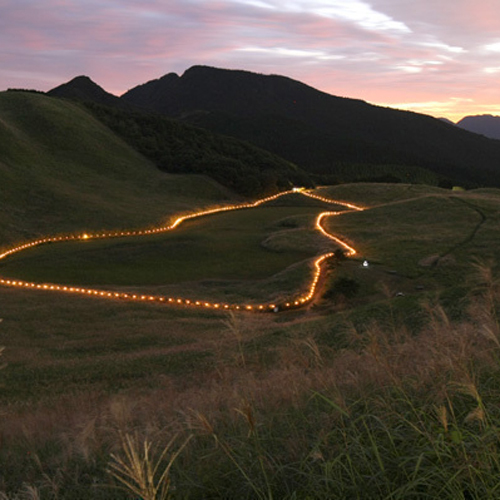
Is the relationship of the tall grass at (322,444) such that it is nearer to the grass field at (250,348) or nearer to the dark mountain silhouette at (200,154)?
the grass field at (250,348)

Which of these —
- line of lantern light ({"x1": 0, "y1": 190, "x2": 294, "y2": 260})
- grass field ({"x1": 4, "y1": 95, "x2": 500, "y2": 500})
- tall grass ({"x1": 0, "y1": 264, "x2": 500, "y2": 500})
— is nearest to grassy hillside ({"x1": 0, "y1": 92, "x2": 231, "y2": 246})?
grass field ({"x1": 4, "y1": 95, "x2": 500, "y2": 500})

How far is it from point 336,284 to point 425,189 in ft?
109

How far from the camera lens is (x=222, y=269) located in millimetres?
26781

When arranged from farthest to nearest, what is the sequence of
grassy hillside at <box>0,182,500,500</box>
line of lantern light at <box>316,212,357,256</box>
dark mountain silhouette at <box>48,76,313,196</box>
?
dark mountain silhouette at <box>48,76,313,196</box>, line of lantern light at <box>316,212,357,256</box>, grassy hillside at <box>0,182,500,500</box>

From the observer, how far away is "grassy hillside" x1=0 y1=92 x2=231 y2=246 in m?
39.8

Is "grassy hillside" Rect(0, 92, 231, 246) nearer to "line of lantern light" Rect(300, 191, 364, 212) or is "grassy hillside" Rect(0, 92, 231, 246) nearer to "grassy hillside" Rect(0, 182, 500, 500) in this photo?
"grassy hillside" Rect(0, 182, 500, 500)

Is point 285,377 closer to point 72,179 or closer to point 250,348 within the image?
point 250,348

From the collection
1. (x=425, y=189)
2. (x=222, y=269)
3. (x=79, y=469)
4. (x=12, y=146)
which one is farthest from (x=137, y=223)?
(x=79, y=469)

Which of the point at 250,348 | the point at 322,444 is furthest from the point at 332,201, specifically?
the point at 322,444

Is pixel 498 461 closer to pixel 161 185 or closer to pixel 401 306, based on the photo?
pixel 401 306

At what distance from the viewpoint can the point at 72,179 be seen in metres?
51.2

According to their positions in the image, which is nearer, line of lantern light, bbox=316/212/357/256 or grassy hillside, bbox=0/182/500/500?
grassy hillside, bbox=0/182/500/500

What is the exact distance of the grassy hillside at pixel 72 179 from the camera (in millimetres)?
39812

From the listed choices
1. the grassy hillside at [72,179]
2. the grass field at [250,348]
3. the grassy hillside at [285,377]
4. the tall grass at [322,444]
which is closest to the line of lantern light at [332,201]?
the grass field at [250,348]
